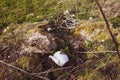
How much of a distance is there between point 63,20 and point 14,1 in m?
0.86

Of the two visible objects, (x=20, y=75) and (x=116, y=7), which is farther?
(x=116, y=7)

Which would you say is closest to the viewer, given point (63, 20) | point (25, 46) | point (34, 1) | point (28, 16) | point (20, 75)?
point (20, 75)

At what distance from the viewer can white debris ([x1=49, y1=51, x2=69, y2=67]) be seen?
2723 mm

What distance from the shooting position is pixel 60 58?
2729 millimetres

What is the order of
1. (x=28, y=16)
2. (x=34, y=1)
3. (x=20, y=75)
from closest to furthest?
(x=20, y=75) → (x=28, y=16) → (x=34, y=1)

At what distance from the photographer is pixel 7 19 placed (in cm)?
349

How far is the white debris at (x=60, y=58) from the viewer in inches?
107

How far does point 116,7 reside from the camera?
3328 mm

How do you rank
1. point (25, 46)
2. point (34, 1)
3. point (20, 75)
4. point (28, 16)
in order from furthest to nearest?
point (34, 1)
point (28, 16)
point (25, 46)
point (20, 75)

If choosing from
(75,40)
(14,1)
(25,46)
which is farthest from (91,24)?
(14,1)

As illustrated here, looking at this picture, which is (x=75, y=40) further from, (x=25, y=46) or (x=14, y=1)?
(x=14, y=1)

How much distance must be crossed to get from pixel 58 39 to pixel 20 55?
0.38 metres

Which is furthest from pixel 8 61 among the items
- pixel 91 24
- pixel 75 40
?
pixel 91 24

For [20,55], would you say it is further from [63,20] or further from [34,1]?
[34,1]
